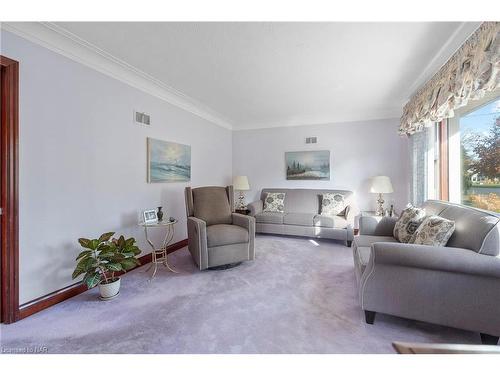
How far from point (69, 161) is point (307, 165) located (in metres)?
4.04

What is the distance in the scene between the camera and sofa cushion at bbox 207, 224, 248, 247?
2645 mm

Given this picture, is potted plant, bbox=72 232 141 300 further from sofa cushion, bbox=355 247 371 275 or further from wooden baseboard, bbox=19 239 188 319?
sofa cushion, bbox=355 247 371 275

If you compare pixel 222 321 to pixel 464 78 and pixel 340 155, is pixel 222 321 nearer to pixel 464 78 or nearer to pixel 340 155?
pixel 464 78

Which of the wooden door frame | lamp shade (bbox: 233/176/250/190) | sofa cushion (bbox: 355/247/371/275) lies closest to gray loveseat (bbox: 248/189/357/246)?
lamp shade (bbox: 233/176/250/190)

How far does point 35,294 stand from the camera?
185 cm

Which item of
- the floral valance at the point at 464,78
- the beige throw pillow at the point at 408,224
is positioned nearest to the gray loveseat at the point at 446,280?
the beige throw pillow at the point at 408,224

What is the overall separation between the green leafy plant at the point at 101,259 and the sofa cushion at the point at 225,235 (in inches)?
33.6

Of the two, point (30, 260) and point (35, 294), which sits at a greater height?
point (30, 260)

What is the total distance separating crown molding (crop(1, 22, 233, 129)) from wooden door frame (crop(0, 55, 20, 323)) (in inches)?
12.4

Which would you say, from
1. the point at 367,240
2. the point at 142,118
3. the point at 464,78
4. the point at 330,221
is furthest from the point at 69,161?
the point at 330,221

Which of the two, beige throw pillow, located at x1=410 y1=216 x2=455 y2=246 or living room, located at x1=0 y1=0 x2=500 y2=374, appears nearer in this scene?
living room, located at x1=0 y1=0 x2=500 y2=374
